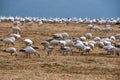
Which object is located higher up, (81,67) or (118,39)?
(118,39)

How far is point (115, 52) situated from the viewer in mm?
20094

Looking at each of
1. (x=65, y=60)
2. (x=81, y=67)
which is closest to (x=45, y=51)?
(x=65, y=60)

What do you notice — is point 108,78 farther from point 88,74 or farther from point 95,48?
point 95,48

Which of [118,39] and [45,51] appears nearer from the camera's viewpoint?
[45,51]

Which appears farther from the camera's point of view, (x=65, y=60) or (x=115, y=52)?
(x=115, y=52)

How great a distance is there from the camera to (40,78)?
1436 cm

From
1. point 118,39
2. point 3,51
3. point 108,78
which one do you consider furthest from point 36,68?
point 118,39

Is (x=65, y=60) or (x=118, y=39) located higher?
(x=118, y=39)

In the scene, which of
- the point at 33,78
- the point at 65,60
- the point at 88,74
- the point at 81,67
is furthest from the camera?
the point at 65,60

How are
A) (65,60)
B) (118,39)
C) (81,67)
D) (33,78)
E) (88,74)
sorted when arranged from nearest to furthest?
(33,78) → (88,74) → (81,67) → (65,60) → (118,39)

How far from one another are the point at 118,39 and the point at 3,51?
9.72m

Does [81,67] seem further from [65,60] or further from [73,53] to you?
[73,53]

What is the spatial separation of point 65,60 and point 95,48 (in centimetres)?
435

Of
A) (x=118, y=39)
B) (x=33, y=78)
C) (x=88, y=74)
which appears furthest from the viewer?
(x=118, y=39)
